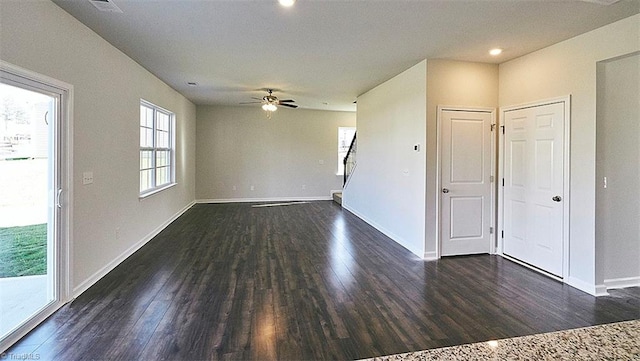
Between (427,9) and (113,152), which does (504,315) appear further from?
(113,152)

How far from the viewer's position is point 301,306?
118 inches

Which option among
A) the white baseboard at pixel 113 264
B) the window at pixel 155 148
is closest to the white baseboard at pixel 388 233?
the white baseboard at pixel 113 264

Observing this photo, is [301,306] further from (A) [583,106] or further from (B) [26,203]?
(A) [583,106]

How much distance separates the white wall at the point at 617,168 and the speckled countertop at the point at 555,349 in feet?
10.2

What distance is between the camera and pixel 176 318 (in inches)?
108

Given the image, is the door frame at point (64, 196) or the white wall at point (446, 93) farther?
the white wall at point (446, 93)

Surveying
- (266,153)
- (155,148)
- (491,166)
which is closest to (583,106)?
(491,166)

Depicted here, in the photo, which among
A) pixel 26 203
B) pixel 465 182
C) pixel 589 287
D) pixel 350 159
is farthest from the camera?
pixel 350 159

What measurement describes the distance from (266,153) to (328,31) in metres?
6.35

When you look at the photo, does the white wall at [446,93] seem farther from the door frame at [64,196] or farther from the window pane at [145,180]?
the window pane at [145,180]

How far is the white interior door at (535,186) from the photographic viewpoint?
12.3 feet

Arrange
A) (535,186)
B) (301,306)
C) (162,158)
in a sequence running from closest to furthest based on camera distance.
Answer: (301,306), (535,186), (162,158)

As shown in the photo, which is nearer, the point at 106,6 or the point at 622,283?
the point at 106,6

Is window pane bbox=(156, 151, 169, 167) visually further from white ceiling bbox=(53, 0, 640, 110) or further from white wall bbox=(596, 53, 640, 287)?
white wall bbox=(596, 53, 640, 287)
